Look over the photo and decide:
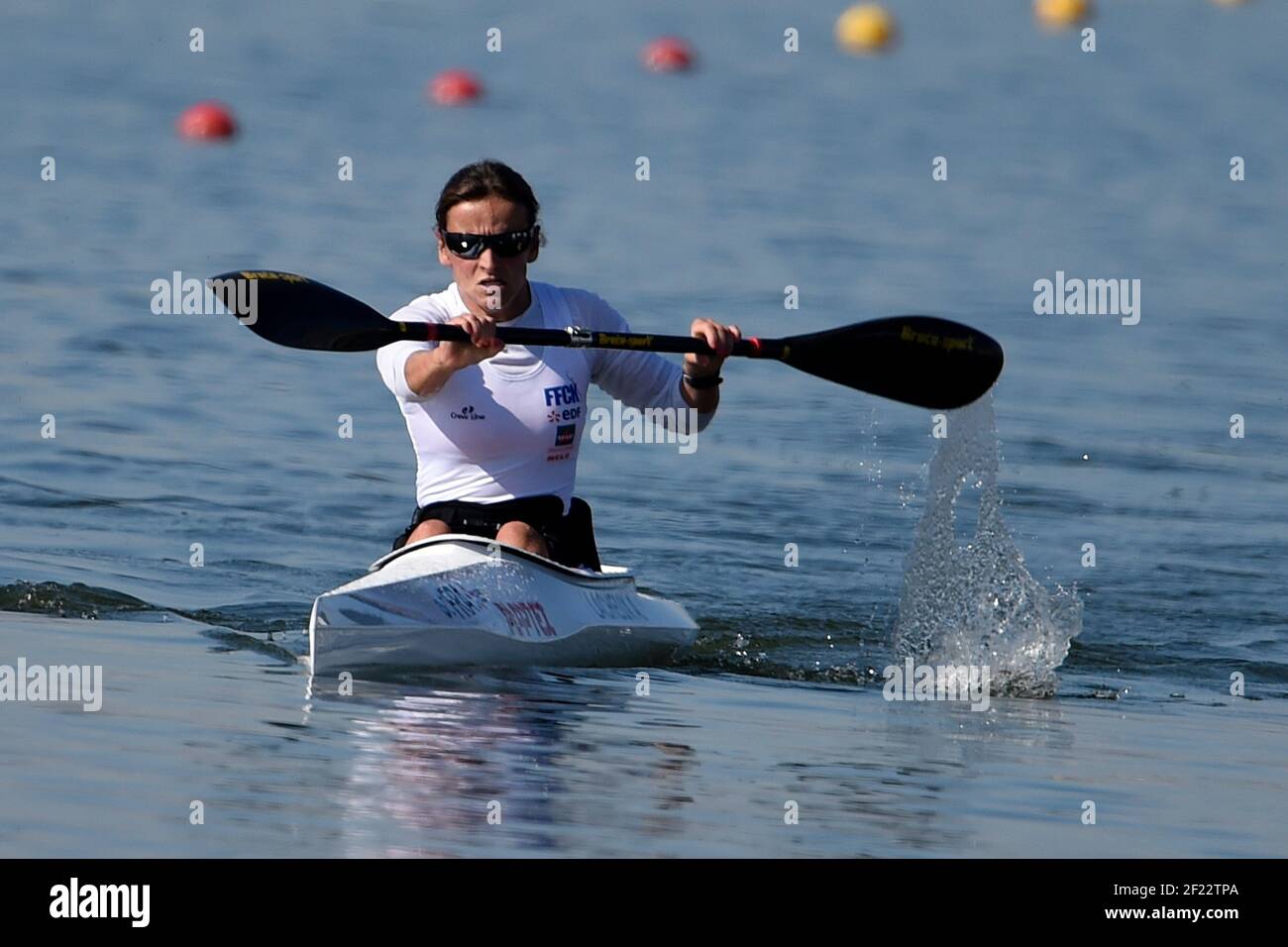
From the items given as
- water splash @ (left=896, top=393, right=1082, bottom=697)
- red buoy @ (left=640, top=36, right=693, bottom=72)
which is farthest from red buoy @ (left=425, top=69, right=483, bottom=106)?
water splash @ (left=896, top=393, right=1082, bottom=697)

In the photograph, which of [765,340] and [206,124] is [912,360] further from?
[206,124]

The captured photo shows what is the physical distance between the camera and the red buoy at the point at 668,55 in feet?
95.5

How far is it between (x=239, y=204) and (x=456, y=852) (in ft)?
49.4

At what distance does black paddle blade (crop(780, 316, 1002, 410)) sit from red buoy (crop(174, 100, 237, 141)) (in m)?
15.0

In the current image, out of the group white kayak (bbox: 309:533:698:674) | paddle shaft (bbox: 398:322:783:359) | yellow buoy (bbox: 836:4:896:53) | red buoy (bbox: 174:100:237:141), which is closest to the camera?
white kayak (bbox: 309:533:698:674)

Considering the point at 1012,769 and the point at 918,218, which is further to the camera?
the point at 918,218

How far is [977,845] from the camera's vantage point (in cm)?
550

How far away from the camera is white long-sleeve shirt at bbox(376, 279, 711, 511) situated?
779cm

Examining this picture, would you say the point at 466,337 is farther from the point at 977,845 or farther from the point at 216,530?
the point at 216,530

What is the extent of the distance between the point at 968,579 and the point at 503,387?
2.29 metres

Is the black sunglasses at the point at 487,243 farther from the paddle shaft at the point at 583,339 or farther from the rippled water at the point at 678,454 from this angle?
the rippled water at the point at 678,454

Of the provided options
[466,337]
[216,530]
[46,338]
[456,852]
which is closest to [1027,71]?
[46,338]

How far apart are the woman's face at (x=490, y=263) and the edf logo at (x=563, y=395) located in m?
0.31

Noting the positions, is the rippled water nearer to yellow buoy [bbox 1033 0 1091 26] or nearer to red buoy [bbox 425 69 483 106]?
red buoy [bbox 425 69 483 106]
